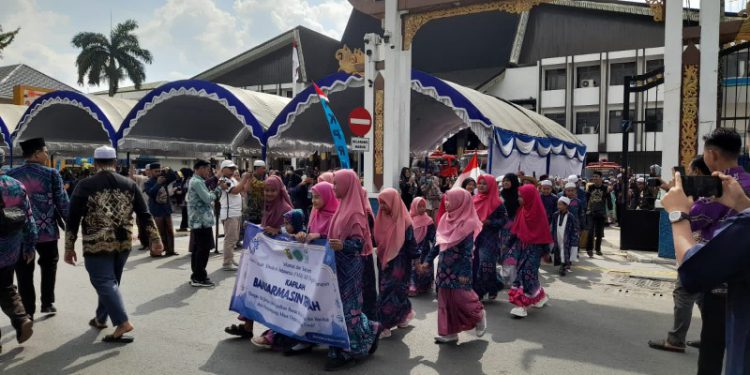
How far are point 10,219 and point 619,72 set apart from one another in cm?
2909

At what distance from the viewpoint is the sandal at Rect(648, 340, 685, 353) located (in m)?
4.63

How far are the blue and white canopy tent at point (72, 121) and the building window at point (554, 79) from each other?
21075 mm

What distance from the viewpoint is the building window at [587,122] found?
93.8ft

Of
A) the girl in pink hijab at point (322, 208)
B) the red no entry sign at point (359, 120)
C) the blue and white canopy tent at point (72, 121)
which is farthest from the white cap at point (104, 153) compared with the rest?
the blue and white canopy tent at point (72, 121)

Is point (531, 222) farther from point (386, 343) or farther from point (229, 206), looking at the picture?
point (229, 206)

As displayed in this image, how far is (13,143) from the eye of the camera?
18047 millimetres

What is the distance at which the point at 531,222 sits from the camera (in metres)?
6.14

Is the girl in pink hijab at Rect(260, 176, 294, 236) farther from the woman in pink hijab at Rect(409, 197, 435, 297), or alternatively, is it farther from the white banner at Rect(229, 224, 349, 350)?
the woman in pink hijab at Rect(409, 197, 435, 297)

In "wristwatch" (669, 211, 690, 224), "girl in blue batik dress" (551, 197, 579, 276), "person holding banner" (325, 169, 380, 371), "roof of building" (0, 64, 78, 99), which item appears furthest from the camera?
"roof of building" (0, 64, 78, 99)

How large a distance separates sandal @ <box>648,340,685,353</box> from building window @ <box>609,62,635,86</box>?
26025mm

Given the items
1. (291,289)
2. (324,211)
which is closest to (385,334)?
(291,289)

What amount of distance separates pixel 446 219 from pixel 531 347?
1359 millimetres

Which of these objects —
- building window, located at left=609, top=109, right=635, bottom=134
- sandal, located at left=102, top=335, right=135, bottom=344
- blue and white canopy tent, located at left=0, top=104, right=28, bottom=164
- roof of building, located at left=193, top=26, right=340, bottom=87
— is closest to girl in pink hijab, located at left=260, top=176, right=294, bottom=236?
sandal, located at left=102, top=335, right=135, bottom=344

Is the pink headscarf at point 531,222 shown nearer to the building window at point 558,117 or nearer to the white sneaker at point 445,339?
the white sneaker at point 445,339
